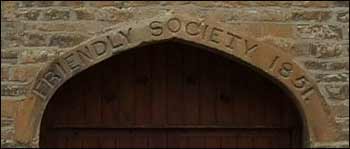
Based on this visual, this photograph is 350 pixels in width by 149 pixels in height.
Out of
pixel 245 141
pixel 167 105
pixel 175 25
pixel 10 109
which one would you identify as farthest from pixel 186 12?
pixel 10 109

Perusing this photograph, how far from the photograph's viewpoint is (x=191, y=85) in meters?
6.19

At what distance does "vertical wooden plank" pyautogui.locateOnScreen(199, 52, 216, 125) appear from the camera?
20.3 ft

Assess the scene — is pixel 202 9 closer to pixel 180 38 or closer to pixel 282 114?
pixel 180 38

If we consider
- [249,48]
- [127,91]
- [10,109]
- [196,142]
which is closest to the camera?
[10,109]

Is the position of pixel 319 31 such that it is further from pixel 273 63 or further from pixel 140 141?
pixel 140 141

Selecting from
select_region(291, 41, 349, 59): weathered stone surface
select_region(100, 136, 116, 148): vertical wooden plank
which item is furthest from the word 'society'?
select_region(100, 136, 116, 148): vertical wooden plank

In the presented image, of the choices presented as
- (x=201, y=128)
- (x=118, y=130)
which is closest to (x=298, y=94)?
(x=201, y=128)

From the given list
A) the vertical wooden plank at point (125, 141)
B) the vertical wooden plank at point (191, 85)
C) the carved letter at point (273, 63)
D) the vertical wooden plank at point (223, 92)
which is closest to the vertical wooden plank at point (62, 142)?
the vertical wooden plank at point (125, 141)

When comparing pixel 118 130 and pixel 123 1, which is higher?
pixel 123 1

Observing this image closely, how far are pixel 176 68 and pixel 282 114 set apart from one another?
2.49 ft

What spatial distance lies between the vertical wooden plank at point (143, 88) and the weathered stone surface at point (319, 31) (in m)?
1.01

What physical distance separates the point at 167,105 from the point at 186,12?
2.19ft

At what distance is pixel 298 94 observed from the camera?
5930mm

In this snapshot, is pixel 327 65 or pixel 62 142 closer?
pixel 327 65
